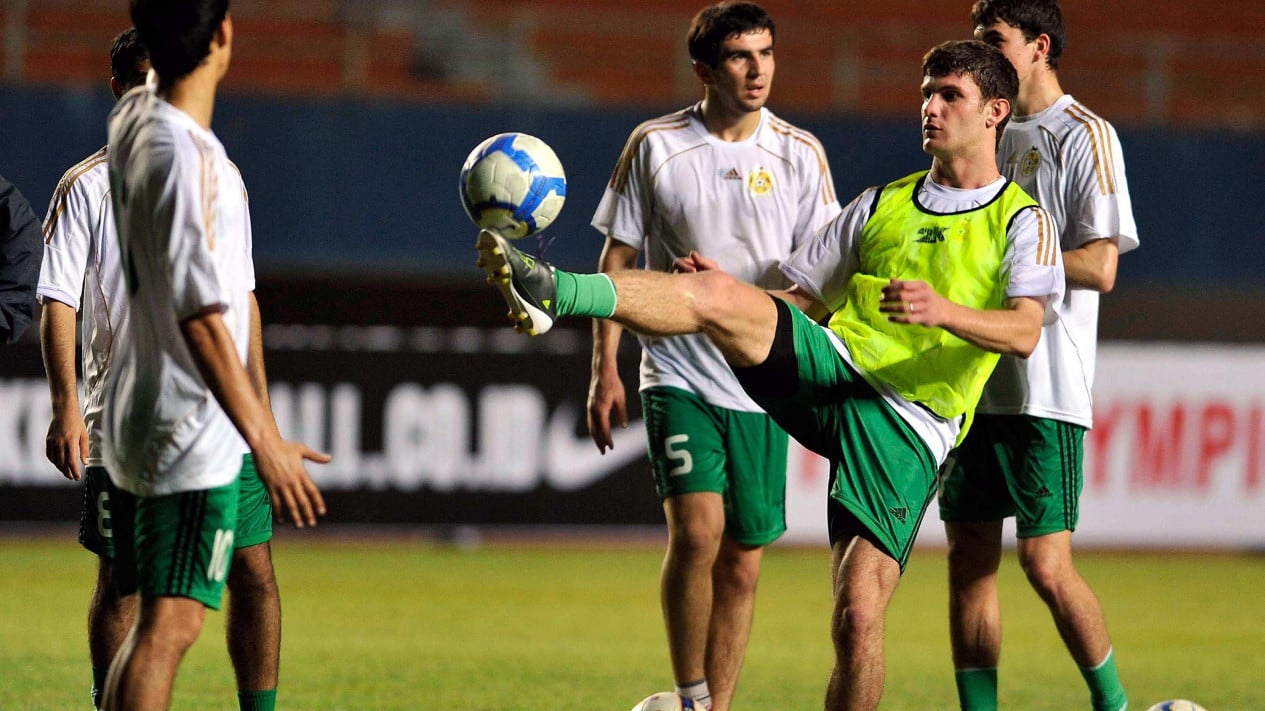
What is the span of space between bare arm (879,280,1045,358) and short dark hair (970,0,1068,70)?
117 cm

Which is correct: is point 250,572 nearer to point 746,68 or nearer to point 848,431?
point 848,431

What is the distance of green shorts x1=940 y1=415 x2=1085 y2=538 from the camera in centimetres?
518

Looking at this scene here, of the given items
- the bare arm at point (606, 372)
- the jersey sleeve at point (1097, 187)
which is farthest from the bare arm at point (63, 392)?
the jersey sleeve at point (1097, 187)

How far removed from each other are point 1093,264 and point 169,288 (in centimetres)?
284

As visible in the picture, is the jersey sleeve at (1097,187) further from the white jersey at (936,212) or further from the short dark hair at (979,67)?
the short dark hair at (979,67)

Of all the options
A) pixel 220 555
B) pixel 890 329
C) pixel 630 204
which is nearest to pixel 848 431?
pixel 890 329

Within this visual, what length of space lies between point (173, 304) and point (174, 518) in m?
0.50

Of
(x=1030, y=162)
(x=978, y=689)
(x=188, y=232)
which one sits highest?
(x=1030, y=162)

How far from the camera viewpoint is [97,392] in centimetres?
452

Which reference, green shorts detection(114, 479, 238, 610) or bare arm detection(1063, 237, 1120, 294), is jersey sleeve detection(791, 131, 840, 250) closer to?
bare arm detection(1063, 237, 1120, 294)

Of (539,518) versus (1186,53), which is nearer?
(539,518)

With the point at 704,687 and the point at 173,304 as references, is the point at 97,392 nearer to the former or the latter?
the point at 173,304

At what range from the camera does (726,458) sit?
5473 mm

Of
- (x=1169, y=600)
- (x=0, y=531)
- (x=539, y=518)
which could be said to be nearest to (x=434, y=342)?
(x=539, y=518)
